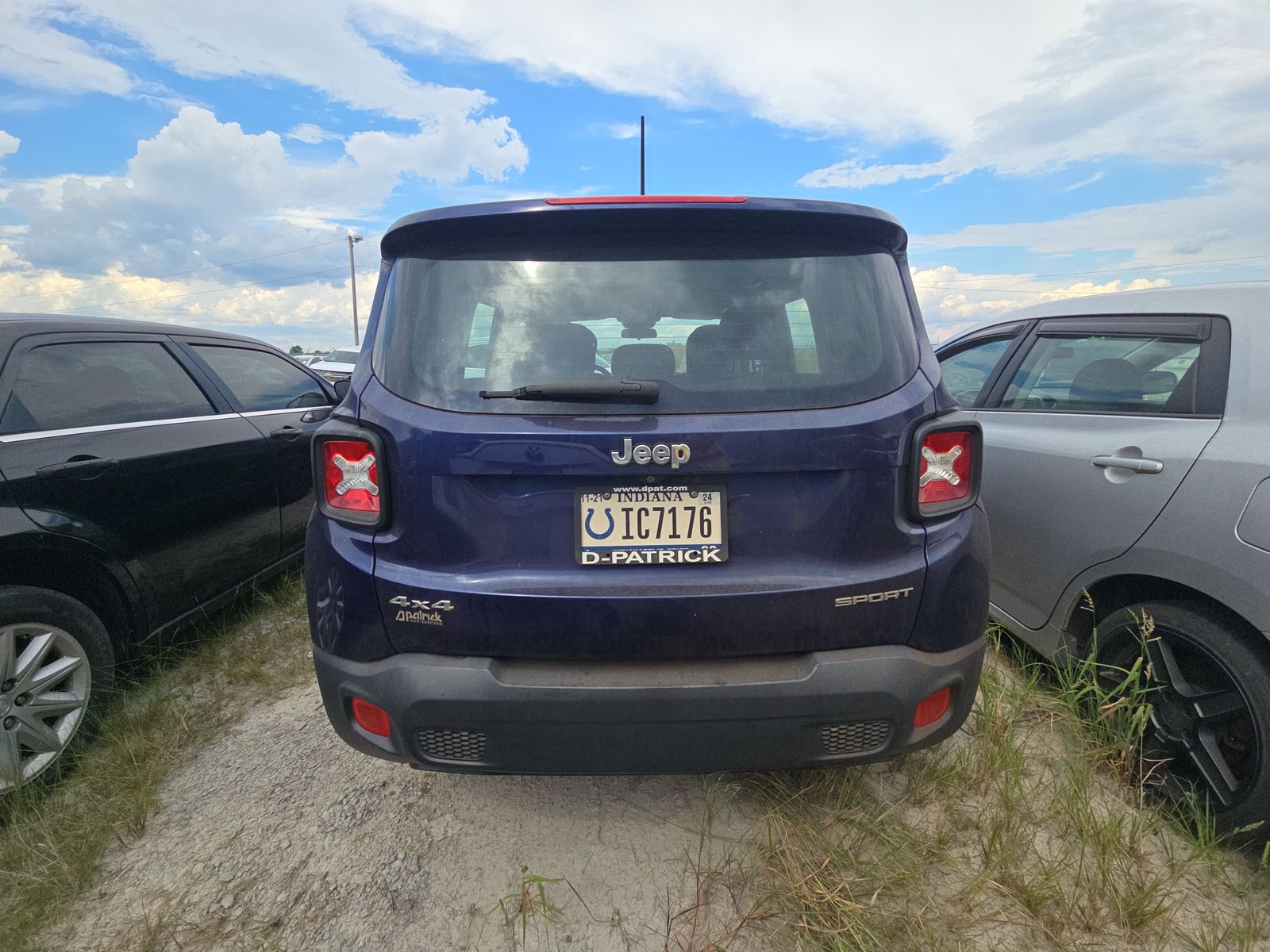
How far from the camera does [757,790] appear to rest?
2117 mm

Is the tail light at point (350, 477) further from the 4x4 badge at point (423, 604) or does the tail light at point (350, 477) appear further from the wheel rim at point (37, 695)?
the wheel rim at point (37, 695)

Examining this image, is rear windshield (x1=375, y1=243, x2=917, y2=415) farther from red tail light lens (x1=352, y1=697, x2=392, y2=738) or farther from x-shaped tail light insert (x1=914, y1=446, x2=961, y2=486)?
red tail light lens (x1=352, y1=697, x2=392, y2=738)

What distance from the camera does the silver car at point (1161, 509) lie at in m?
1.86

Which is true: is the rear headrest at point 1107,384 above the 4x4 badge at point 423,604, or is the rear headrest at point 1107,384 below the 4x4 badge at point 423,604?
above

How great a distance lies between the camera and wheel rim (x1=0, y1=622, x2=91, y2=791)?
2.15 meters

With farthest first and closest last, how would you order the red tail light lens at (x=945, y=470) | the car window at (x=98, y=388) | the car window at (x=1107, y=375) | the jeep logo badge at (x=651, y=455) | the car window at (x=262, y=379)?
1. the car window at (x=262, y=379)
2. the car window at (x=98, y=388)
3. the car window at (x=1107, y=375)
4. the red tail light lens at (x=945, y=470)
5. the jeep logo badge at (x=651, y=455)

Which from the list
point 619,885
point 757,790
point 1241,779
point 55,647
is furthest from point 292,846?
point 1241,779

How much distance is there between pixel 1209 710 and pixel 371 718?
2454 mm

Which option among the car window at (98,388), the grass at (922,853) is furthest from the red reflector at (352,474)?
the car window at (98,388)

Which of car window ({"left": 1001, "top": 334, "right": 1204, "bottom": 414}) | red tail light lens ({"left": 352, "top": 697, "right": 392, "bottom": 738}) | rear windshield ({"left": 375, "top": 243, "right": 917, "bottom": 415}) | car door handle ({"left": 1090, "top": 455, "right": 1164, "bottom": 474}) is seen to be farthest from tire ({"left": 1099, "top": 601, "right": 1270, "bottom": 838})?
red tail light lens ({"left": 352, "top": 697, "right": 392, "bottom": 738})

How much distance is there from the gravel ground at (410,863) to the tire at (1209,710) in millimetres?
1387

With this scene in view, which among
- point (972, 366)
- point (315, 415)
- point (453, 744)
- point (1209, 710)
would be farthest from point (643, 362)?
point (315, 415)

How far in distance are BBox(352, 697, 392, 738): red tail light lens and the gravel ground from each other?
515mm

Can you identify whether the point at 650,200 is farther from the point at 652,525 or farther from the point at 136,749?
the point at 136,749
